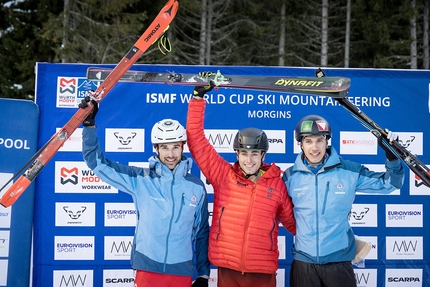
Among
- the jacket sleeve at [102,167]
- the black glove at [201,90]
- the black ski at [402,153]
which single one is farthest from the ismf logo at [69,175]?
the black ski at [402,153]

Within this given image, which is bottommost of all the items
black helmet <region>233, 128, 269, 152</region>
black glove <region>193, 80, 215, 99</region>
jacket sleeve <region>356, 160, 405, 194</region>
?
jacket sleeve <region>356, 160, 405, 194</region>

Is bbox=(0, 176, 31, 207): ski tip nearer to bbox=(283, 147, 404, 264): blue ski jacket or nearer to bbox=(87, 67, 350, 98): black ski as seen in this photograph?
bbox=(87, 67, 350, 98): black ski

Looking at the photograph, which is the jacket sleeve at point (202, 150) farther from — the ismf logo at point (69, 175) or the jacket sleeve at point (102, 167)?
the ismf logo at point (69, 175)

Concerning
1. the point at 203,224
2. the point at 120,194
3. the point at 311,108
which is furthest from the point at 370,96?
the point at 120,194

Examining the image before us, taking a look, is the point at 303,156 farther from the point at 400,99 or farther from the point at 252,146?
the point at 400,99

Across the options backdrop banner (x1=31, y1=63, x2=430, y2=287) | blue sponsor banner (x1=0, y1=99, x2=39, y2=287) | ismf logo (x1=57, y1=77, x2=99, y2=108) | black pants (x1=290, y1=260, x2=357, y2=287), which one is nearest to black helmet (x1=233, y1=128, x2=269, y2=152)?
black pants (x1=290, y1=260, x2=357, y2=287)

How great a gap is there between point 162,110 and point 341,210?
93.7 inches

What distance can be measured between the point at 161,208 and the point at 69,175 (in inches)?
75.3

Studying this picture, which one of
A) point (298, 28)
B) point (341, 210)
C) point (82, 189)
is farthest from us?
point (298, 28)

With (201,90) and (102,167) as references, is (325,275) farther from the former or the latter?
(102,167)

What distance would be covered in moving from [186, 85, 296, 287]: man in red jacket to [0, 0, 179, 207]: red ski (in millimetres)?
574

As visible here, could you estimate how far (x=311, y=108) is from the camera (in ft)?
17.7

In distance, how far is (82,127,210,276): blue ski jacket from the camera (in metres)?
3.75

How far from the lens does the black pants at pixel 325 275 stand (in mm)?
3779
